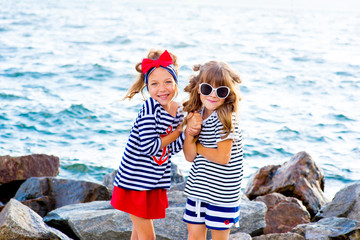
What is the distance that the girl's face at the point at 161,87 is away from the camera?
311 centimetres

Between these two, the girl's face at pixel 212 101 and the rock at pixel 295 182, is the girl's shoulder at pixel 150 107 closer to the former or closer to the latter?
the girl's face at pixel 212 101

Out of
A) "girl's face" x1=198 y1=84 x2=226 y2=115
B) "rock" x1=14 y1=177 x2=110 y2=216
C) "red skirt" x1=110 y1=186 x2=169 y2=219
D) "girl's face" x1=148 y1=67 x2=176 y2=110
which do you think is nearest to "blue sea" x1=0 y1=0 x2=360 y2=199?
"girl's face" x1=148 y1=67 x2=176 y2=110

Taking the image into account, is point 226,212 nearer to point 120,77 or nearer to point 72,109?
point 72,109

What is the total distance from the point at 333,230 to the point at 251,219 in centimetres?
69

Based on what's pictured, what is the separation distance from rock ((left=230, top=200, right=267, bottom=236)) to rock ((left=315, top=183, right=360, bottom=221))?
1.02 m

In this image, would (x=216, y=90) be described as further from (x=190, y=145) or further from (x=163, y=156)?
(x=163, y=156)

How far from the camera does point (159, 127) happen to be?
308 cm

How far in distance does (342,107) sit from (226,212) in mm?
9206

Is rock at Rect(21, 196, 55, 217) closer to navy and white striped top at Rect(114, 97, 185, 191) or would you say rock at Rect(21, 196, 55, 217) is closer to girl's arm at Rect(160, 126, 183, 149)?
navy and white striped top at Rect(114, 97, 185, 191)

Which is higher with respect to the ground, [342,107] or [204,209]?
[204,209]

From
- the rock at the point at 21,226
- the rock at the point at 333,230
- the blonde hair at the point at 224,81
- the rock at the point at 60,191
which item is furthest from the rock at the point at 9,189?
the blonde hair at the point at 224,81

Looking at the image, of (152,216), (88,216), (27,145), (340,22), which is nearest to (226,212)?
(152,216)

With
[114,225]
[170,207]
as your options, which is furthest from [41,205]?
[170,207]

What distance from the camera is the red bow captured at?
3104 mm
